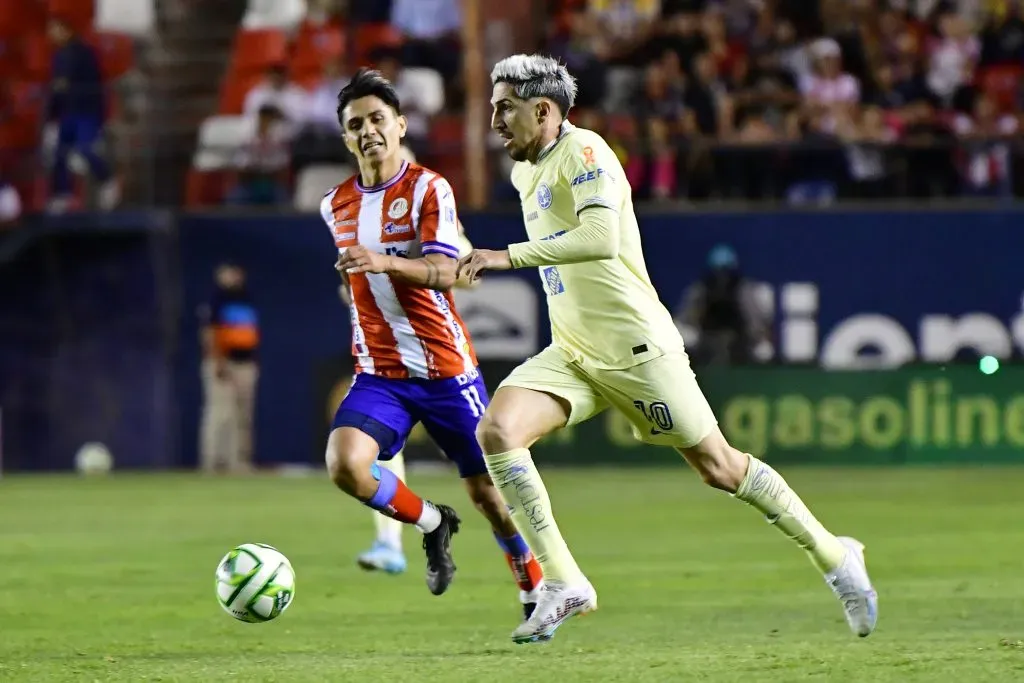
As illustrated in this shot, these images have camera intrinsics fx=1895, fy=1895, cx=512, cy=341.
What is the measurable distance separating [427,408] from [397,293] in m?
0.54

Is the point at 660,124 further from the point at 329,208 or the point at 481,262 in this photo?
the point at 481,262

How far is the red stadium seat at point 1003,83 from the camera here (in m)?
20.0

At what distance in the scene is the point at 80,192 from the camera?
21031 mm

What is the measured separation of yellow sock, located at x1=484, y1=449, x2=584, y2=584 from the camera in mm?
7465

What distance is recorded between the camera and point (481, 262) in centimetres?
708

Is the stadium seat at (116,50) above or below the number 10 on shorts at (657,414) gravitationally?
above

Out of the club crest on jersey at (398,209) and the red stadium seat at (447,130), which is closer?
the club crest on jersey at (398,209)

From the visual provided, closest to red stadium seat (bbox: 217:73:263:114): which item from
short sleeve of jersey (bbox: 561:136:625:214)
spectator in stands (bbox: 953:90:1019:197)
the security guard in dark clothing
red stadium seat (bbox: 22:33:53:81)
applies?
red stadium seat (bbox: 22:33:53:81)

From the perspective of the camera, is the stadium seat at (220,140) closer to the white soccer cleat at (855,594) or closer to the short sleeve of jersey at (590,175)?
the short sleeve of jersey at (590,175)

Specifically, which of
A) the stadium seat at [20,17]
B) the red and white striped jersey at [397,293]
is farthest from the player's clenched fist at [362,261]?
the stadium seat at [20,17]

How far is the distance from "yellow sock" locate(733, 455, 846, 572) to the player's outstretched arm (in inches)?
55.9

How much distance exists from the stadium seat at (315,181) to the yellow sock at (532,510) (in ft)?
41.8

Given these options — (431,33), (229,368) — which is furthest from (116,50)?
(229,368)

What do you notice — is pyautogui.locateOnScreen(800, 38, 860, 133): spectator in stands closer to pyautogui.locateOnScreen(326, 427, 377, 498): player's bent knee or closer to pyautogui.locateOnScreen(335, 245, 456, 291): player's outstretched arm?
pyautogui.locateOnScreen(326, 427, 377, 498): player's bent knee
